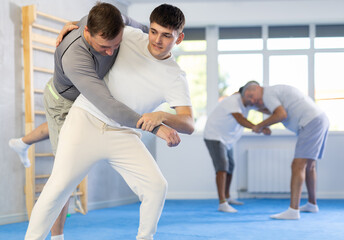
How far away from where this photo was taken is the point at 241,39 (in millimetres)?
6711

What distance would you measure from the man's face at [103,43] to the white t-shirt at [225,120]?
294 cm

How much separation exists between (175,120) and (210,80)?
4.52 metres

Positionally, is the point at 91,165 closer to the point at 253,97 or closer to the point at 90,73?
the point at 90,73

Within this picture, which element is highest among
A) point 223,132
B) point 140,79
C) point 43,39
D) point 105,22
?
point 43,39

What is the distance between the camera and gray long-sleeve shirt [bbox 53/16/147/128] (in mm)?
2111

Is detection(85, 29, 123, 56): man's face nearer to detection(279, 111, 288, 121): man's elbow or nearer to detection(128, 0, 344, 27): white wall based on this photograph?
detection(279, 111, 288, 121): man's elbow

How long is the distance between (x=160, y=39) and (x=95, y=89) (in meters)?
0.39

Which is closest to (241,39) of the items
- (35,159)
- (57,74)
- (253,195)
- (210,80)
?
(210,80)

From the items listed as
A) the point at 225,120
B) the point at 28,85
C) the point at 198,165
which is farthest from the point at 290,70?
the point at 28,85

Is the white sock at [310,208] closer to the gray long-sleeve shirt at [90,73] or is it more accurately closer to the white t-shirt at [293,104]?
the white t-shirt at [293,104]

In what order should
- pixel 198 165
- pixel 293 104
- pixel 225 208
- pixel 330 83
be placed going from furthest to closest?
pixel 330 83 < pixel 198 165 < pixel 225 208 < pixel 293 104

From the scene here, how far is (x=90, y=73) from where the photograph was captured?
214cm

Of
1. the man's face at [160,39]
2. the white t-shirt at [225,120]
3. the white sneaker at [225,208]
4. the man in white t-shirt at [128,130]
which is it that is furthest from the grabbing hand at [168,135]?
the white sneaker at [225,208]

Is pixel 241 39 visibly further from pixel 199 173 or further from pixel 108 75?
pixel 108 75
